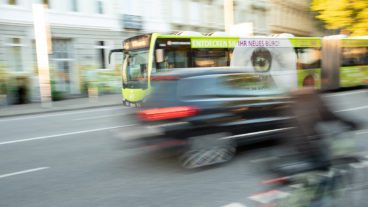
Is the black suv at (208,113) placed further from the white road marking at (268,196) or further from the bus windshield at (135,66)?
the bus windshield at (135,66)

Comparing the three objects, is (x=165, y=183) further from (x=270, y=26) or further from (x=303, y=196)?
(x=270, y=26)

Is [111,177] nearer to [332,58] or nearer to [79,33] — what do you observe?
[332,58]

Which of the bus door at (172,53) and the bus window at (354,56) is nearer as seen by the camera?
the bus door at (172,53)

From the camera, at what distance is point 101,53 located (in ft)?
80.9

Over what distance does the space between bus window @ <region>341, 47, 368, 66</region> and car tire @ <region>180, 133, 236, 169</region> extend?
49.8 ft

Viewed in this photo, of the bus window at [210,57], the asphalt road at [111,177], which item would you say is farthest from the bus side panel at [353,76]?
the asphalt road at [111,177]

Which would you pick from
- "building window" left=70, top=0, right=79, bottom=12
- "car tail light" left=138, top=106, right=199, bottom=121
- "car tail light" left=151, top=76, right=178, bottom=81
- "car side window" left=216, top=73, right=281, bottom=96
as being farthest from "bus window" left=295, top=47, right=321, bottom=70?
"building window" left=70, top=0, right=79, bottom=12

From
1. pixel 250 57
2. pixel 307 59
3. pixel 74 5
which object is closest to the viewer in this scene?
pixel 250 57

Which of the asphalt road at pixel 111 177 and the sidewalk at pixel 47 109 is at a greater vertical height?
the sidewalk at pixel 47 109

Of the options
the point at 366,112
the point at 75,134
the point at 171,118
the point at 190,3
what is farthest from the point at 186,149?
the point at 190,3

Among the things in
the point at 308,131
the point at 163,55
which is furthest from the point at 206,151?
the point at 163,55

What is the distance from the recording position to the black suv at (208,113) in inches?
227

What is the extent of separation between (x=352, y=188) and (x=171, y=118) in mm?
2807

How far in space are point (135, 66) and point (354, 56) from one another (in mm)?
12484
